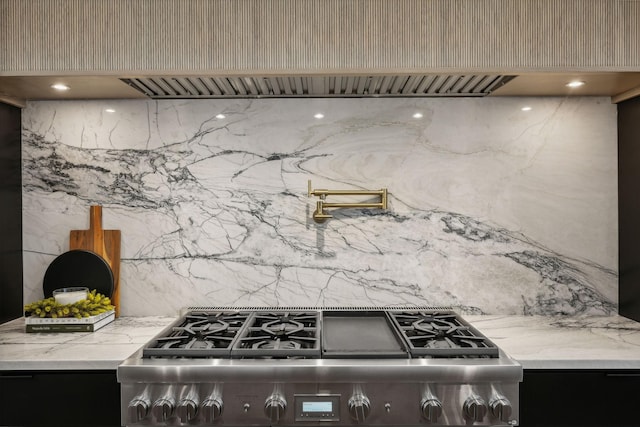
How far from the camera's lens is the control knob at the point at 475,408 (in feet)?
4.34

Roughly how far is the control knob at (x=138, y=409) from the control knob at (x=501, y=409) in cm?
99

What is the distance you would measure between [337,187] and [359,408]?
3.17 ft

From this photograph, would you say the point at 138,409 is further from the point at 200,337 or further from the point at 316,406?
the point at 316,406

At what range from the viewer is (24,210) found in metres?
2.03

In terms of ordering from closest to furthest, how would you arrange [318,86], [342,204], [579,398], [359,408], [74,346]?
1. [359,408]
2. [579,398]
3. [74,346]
4. [318,86]
5. [342,204]

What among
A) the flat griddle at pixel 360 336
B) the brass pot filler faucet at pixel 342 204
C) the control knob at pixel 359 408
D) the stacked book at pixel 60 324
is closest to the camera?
the control knob at pixel 359 408

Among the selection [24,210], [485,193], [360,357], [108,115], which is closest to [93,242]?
[24,210]

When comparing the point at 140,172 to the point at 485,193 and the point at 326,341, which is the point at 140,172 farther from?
the point at 485,193

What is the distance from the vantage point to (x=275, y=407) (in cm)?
132

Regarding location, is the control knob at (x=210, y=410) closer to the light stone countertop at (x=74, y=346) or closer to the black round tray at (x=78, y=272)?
the light stone countertop at (x=74, y=346)

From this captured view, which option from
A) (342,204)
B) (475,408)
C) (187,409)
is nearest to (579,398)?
(475,408)

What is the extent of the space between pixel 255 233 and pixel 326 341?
2.11ft

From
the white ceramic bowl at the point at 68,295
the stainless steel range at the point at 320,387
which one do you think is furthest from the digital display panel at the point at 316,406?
the white ceramic bowl at the point at 68,295

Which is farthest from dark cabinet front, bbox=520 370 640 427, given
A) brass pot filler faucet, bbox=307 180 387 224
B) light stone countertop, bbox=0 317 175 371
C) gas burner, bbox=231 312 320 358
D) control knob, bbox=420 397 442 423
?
light stone countertop, bbox=0 317 175 371
